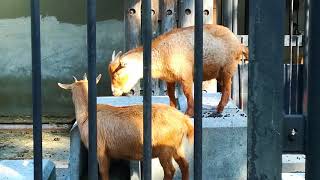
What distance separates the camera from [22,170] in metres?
2.20

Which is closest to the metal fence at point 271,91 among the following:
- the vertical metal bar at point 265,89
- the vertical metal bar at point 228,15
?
the vertical metal bar at point 265,89

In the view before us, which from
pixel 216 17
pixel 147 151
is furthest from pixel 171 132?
pixel 216 17

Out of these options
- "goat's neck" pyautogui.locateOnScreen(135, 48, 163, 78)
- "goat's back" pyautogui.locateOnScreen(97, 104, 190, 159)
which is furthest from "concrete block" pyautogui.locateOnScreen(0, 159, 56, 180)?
"goat's neck" pyautogui.locateOnScreen(135, 48, 163, 78)

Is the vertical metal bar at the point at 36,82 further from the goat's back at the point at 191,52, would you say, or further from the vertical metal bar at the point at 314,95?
the goat's back at the point at 191,52

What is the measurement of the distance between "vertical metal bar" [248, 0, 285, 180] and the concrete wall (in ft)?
26.7

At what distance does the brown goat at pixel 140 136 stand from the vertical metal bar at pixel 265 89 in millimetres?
2152

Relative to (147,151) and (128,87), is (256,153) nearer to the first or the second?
(147,151)

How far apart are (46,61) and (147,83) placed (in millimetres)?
8408

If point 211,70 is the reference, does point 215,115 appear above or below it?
below

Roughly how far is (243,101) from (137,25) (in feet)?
4.21

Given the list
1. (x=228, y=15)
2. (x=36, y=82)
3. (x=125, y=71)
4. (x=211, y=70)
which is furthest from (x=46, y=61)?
(x=36, y=82)

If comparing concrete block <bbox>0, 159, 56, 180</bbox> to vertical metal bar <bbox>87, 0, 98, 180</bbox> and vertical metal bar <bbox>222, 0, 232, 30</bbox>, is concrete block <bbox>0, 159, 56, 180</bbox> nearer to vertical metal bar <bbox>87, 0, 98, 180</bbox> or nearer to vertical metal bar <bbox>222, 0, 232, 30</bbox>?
vertical metal bar <bbox>87, 0, 98, 180</bbox>

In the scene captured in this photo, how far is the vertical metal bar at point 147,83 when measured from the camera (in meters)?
1.36

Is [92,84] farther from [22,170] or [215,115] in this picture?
[215,115]
